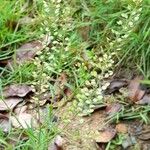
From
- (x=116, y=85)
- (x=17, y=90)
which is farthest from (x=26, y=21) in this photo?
(x=116, y=85)

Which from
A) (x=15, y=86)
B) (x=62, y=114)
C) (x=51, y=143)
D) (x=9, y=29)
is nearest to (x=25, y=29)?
(x=9, y=29)

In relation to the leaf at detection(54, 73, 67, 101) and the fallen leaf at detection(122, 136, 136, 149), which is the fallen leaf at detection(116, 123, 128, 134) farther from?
the leaf at detection(54, 73, 67, 101)

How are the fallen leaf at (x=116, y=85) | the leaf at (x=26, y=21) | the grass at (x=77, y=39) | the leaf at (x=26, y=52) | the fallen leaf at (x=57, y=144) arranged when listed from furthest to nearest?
the leaf at (x=26, y=21), the leaf at (x=26, y=52), the fallen leaf at (x=116, y=85), the grass at (x=77, y=39), the fallen leaf at (x=57, y=144)

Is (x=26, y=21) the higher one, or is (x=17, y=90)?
(x=26, y=21)

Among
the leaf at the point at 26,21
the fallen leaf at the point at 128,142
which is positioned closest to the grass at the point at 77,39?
the leaf at the point at 26,21

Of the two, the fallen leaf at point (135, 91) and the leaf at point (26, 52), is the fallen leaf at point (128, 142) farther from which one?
the leaf at point (26, 52)

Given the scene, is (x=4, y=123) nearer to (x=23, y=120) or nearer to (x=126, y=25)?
(x=23, y=120)

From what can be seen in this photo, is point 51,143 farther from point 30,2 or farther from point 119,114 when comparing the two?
point 30,2
